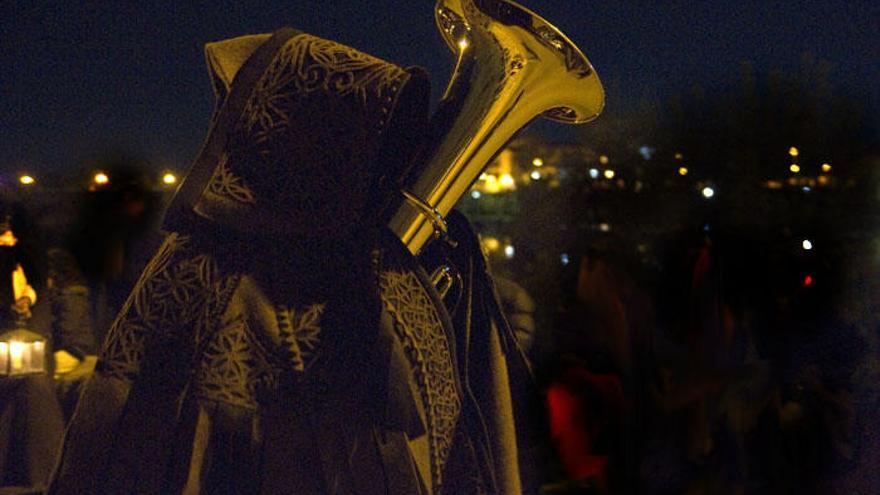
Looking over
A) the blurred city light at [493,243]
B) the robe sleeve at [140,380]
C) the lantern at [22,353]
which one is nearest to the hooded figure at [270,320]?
the robe sleeve at [140,380]

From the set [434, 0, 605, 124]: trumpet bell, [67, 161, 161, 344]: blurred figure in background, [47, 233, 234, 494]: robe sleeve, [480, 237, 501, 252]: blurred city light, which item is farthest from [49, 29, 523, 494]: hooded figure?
[480, 237, 501, 252]: blurred city light

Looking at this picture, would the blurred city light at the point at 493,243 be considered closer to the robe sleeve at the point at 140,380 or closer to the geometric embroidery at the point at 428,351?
the geometric embroidery at the point at 428,351

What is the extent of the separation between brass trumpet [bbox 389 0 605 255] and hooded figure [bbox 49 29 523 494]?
7 cm

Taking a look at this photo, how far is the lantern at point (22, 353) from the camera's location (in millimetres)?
3084

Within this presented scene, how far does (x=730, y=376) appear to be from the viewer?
347cm

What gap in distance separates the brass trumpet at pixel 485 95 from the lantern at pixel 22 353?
1651 millimetres

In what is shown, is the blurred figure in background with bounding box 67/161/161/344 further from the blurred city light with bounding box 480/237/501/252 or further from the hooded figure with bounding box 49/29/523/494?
the blurred city light with bounding box 480/237/501/252

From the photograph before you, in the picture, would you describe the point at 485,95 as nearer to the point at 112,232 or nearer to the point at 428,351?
the point at 428,351

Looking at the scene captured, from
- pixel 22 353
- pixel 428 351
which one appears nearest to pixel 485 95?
pixel 428 351

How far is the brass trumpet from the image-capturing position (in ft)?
5.68

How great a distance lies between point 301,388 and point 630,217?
5138mm

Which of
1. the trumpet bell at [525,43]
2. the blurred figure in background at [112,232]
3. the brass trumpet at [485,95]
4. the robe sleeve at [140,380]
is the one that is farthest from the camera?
the blurred figure in background at [112,232]

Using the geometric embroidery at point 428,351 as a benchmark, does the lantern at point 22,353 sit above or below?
above

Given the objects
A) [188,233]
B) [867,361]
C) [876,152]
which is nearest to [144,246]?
[188,233]
